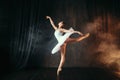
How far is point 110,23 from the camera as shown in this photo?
203 inches

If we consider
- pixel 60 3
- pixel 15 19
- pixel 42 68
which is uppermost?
pixel 60 3

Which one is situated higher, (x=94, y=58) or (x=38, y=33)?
(x=38, y=33)

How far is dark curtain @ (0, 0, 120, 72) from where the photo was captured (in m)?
5.09

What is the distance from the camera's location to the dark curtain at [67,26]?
509 cm

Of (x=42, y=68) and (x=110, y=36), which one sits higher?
(x=110, y=36)

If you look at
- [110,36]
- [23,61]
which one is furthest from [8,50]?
[110,36]

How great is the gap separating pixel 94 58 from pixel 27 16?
1.86 m

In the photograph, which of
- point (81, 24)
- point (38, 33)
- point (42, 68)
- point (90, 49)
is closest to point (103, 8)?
point (81, 24)

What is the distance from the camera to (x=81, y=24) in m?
5.16

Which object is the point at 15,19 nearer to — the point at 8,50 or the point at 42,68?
the point at 8,50

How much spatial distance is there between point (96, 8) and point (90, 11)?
16 cm

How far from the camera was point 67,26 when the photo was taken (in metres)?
5.14

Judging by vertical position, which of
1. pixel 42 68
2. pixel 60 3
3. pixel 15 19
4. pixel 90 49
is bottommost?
pixel 42 68

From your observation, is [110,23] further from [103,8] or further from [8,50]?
[8,50]
